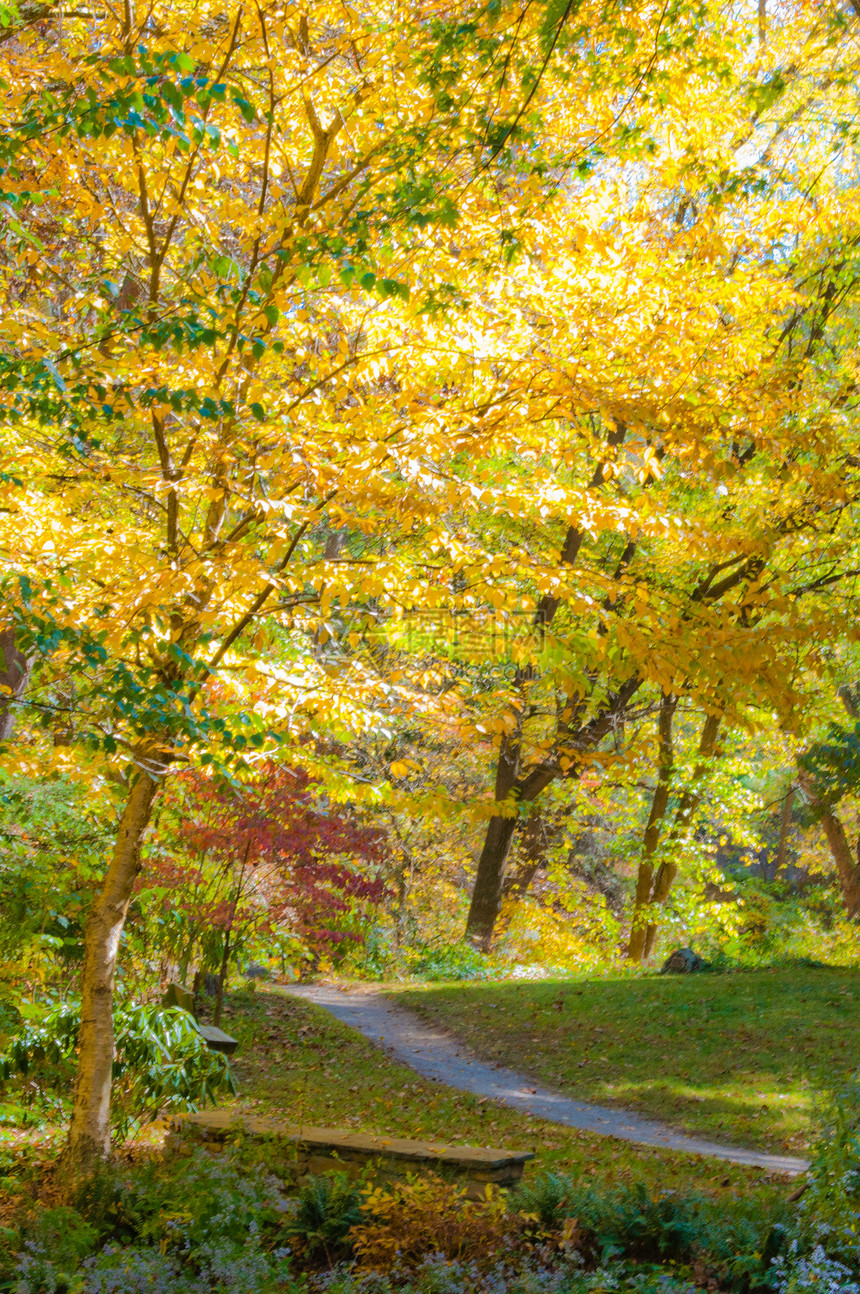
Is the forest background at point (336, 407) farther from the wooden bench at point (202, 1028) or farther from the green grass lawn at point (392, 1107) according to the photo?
the green grass lawn at point (392, 1107)

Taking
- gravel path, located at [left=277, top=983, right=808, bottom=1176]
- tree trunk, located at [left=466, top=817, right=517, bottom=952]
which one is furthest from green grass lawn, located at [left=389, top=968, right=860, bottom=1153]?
tree trunk, located at [left=466, top=817, right=517, bottom=952]

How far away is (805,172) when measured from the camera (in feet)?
28.1

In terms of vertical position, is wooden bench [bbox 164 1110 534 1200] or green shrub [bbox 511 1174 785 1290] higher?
green shrub [bbox 511 1174 785 1290]

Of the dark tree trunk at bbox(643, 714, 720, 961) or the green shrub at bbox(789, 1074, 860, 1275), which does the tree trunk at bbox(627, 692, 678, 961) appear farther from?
the green shrub at bbox(789, 1074, 860, 1275)

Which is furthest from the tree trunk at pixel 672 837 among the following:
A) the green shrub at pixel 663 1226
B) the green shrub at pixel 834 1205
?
the green shrub at pixel 834 1205

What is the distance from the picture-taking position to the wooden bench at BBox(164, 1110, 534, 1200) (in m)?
4.56

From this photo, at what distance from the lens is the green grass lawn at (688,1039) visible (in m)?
7.81

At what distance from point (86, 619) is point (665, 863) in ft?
44.9

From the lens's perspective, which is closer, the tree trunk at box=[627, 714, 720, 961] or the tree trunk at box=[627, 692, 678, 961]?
the tree trunk at box=[627, 692, 678, 961]

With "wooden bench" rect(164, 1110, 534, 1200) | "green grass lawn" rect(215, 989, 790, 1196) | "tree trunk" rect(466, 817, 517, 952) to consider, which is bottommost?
"green grass lawn" rect(215, 989, 790, 1196)

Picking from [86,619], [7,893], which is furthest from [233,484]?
[7,893]

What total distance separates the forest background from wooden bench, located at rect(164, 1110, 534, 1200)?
65cm

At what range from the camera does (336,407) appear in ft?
16.3

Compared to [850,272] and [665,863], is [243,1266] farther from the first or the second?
[665,863]
